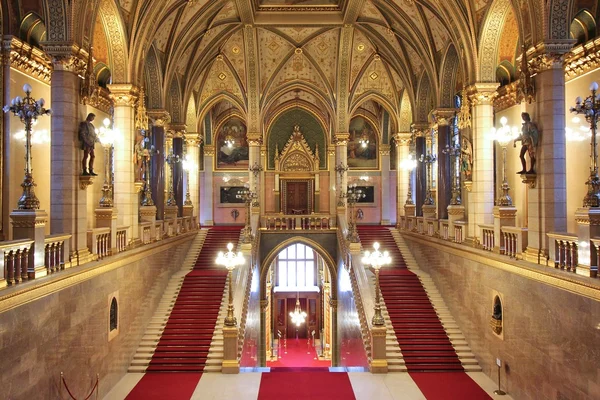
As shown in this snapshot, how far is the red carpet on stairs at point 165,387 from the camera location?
1173 centimetres

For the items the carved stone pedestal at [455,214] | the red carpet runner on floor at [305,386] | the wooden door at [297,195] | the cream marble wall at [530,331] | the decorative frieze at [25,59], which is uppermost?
the decorative frieze at [25,59]

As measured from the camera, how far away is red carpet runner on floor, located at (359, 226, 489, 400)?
12281 mm

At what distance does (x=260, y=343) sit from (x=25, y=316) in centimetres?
1674

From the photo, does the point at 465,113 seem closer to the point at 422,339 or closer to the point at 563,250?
the point at 563,250

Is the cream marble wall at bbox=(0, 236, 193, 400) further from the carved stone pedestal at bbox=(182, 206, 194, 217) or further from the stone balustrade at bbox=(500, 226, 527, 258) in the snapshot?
the stone balustrade at bbox=(500, 226, 527, 258)

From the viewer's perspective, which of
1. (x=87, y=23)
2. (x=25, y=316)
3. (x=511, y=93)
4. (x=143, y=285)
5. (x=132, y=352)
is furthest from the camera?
(x=511, y=93)

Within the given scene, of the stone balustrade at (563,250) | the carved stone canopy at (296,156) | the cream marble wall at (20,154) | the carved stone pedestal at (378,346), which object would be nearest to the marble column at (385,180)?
the carved stone canopy at (296,156)

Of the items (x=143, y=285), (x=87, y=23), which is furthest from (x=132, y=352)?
(x=87, y=23)

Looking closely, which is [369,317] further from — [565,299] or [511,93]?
[511,93]

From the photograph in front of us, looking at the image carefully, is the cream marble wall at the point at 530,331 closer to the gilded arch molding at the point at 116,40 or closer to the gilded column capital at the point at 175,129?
the gilded arch molding at the point at 116,40

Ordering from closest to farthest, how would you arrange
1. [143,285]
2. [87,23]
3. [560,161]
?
[560,161] < [87,23] < [143,285]

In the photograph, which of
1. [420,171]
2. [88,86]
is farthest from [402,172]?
[88,86]

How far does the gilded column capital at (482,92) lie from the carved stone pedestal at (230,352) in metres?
9.64

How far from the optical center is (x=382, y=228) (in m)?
24.3
